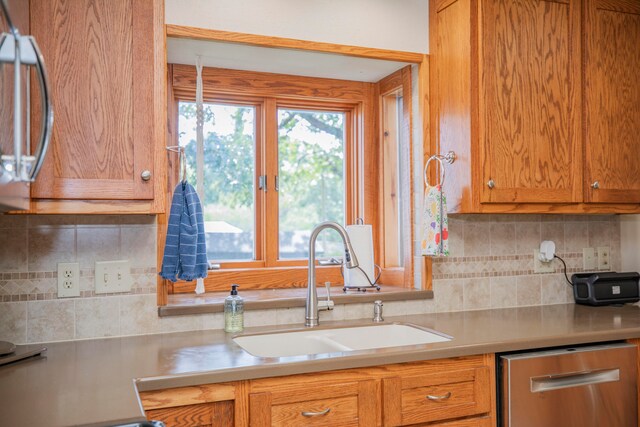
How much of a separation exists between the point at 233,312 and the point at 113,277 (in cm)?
43

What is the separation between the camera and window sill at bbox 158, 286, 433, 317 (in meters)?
1.98

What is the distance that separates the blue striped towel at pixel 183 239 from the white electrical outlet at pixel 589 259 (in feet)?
5.90

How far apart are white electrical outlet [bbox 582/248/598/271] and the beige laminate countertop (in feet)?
1.37

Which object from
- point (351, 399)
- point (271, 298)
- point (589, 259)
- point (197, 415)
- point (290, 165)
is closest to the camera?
point (197, 415)

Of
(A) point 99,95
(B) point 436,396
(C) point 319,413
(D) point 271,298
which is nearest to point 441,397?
(B) point 436,396

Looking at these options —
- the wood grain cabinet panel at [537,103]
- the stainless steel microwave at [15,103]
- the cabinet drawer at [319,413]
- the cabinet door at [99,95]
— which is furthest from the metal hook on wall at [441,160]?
the stainless steel microwave at [15,103]

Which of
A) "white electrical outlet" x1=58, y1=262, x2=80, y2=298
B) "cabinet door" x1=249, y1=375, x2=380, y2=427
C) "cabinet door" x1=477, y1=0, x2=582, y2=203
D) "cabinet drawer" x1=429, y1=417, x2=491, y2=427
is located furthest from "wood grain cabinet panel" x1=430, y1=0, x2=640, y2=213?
"white electrical outlet" x1=58, y1=262, x2=80, y2=298

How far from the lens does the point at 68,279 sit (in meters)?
1.86

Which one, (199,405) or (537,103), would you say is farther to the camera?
(537,103)

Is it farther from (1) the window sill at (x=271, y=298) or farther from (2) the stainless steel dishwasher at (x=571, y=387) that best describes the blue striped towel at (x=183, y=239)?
(2) the stainless steel dishwasher at (x=571, y=387)

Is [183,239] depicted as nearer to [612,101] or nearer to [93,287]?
[93,287]

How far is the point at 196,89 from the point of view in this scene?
7.22 ft

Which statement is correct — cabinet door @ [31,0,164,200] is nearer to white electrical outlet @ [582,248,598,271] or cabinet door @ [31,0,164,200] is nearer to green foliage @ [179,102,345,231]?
green foliage @ [179,102,345,231]

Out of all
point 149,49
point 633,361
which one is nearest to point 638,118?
point 633,361
